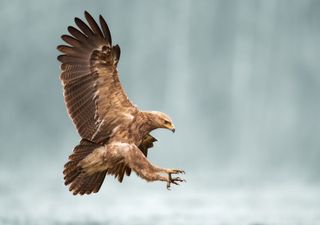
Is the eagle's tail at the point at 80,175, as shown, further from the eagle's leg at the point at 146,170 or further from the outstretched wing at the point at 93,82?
the eagle's leg at the point at 146,170

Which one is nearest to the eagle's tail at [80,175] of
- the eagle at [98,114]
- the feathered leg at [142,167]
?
the eagle at [98,114]

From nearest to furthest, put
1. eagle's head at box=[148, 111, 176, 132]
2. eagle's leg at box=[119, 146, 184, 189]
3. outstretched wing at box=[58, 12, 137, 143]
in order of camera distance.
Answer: eagle's leg at box=[119, 146, 184, 189]
eagle's head at box=[148, 111, 176, 132]
outstretched wing at box=[58, 12, 137, 143]

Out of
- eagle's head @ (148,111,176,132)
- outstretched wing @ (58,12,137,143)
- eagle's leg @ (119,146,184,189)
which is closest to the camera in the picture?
eagle's leg @ (119,146,184,189)

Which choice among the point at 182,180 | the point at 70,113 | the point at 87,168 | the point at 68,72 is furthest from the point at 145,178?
the point at 68,72

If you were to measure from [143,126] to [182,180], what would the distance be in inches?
77.4

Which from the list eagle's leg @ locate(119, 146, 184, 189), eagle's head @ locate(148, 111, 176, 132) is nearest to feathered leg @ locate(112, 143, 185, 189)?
eagle's leg @ locate(119, 146, 184, 189)

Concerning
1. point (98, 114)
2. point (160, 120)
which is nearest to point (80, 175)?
point (98, 114)

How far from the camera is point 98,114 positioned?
15258 millimetres

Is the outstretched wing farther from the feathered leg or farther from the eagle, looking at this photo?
the feathered leg

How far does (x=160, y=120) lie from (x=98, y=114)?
169cm

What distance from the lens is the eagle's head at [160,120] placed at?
14471 mm

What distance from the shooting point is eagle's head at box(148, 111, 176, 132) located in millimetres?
14471

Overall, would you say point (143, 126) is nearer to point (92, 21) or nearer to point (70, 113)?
point (70, 113)

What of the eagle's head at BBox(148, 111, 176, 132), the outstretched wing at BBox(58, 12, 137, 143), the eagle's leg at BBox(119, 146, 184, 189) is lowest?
the eagle's leg at BBox(119, 146, 184, 189)
